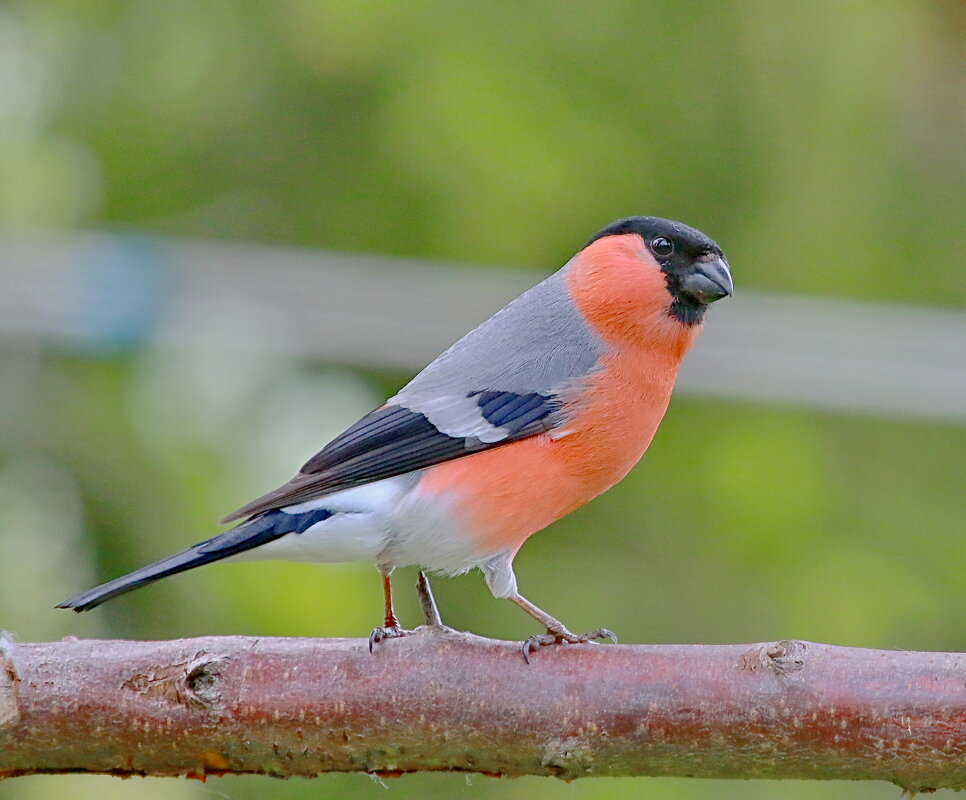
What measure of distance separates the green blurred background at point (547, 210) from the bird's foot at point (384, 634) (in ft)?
3.92

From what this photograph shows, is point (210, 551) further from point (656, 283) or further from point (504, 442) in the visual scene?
point (656, 283)

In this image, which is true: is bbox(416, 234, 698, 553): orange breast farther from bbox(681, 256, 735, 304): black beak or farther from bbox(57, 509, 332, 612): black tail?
bbox(57, 509, 332, 612): black tail

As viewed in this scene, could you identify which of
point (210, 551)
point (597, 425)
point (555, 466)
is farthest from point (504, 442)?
point (210, 551)

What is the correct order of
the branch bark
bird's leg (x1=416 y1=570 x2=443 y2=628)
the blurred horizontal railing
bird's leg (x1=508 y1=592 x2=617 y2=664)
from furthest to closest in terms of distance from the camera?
the blurred horizontal railing
bird's leg (x1=416 y1=570 x2=443 y2=628)
bird's leg (x1=508 y1=592 x2=617 y2=664)
the branch bark

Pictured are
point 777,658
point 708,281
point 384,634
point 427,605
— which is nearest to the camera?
point 777,658

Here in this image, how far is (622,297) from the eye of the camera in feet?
12.0

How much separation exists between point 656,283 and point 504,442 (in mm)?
706

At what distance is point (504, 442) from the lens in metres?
3.33

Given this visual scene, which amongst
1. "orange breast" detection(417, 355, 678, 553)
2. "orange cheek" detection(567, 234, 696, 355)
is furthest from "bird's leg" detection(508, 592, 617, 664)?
"orange cheek" detection(567, 234, 696, 355)

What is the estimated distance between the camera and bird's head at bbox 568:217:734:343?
3.61 m

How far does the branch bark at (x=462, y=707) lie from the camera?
8.54ft

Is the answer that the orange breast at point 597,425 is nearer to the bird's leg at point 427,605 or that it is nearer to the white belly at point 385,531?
the white belly at point 385,531

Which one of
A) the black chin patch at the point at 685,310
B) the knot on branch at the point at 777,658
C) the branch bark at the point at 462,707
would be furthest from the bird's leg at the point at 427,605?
the black chin patch at the point at 685,310

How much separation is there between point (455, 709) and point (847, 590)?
2715 mm
